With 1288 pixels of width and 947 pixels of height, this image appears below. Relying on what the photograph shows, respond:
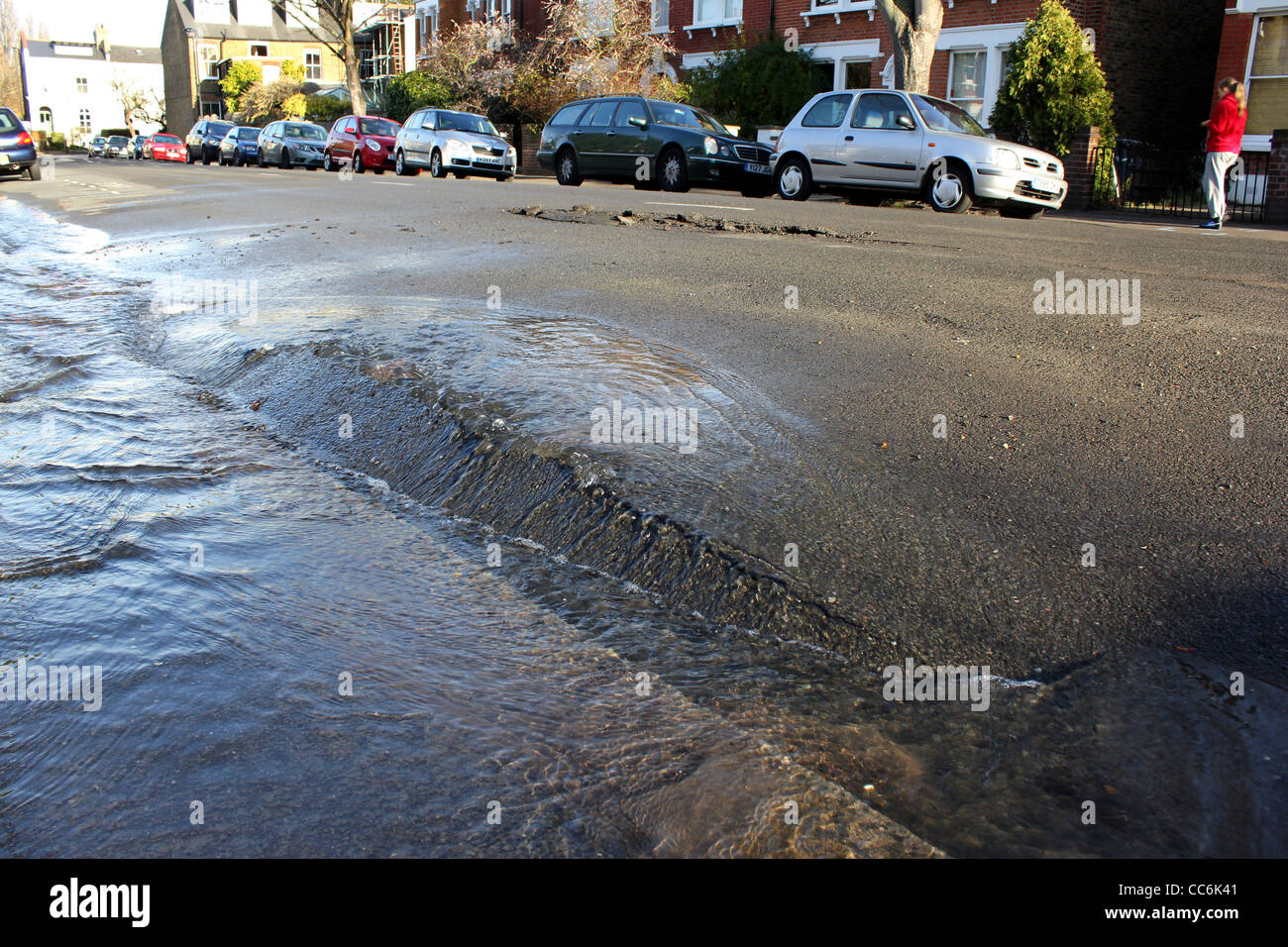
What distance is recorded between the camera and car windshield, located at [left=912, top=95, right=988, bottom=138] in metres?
14.9

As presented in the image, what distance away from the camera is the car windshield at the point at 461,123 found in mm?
24891

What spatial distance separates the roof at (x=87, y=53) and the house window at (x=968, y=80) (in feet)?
309

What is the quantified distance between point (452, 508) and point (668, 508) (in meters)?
0.94

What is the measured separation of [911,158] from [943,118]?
0.83m

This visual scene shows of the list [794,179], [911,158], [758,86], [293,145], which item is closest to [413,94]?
[293,145]

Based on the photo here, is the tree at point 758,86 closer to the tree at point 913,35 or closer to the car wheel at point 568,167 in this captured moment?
the tree at point 913,35

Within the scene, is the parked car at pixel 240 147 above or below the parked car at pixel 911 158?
above

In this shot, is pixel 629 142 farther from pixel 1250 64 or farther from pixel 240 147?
pixel 240 147

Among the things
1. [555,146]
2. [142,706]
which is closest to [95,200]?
[555,146]

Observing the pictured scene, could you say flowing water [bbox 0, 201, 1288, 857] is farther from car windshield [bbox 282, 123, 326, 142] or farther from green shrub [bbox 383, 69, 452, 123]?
green shrub [bbox 383, 69, 452, 123]

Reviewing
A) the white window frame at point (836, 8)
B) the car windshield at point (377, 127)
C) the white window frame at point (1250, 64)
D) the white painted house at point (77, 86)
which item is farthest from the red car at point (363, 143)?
the white painted house at point (77, 86)

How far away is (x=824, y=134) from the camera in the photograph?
16.1 meters
